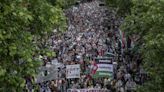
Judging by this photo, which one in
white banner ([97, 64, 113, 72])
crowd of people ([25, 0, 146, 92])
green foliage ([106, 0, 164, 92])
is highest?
green foliage ([106, 0, 164, 92])

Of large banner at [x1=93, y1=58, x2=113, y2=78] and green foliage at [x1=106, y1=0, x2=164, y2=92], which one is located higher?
green foliage at [x1=106, y1=0, x2=164, y2=92]

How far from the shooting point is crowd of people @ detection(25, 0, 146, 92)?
70.1 ft

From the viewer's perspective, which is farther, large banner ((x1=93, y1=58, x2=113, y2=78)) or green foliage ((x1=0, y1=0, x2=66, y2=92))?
large banner ((x1=93, y1=58, x2=113, y2=78))

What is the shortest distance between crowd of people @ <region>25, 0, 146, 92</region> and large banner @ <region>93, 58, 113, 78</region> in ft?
1.06

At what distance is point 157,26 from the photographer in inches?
666

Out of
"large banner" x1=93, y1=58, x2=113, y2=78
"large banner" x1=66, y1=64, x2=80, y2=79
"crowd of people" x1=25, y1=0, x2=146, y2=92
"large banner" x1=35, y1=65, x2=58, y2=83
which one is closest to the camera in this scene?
"large banner" x1=35, y1=65, x2=58, y2=83

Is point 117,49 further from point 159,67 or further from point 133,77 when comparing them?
point 159,67

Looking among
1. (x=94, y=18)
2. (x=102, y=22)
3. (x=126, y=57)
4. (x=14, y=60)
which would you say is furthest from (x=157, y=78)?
(x=94, y=18)

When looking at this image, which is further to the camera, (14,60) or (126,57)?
(126,57)

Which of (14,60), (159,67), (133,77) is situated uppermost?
(14,60)

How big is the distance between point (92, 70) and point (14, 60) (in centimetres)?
1056

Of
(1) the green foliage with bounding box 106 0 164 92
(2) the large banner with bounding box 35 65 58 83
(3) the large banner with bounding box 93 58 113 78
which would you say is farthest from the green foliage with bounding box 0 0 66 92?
(3) the large banner with bounding box 93 58 113 78

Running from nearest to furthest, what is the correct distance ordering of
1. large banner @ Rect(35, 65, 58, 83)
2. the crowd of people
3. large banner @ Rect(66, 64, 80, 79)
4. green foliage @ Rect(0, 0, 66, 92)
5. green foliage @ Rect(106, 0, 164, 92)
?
1. green foliage @ Rect(0, 0, 66, 92)
2. green foliage @ Rect(106, 0, 164, 92)
3. large banner @ Rect(35, 65, 58, 83)
4. the crowd of people
5. large banner @ Rect(66, 64, 80, 79)

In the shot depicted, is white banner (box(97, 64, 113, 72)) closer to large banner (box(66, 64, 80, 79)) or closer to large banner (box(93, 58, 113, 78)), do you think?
large banner (box(93, 58, 113, 78))
